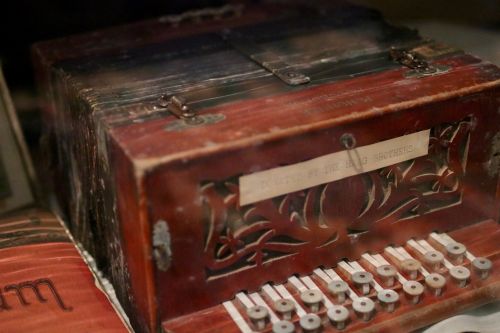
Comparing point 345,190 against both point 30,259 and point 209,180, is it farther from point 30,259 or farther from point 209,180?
point 30,259

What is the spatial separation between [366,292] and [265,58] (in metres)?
0.59

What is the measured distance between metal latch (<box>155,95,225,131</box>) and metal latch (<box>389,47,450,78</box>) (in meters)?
0.45

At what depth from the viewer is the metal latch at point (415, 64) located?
150 centimetres

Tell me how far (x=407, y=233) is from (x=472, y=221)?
0.18 m

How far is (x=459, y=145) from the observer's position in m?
1.49

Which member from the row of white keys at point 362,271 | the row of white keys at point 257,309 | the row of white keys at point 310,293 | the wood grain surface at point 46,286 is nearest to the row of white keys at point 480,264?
the row of white keys at point 362,271

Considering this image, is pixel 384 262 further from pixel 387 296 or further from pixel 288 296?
pixel 288 296

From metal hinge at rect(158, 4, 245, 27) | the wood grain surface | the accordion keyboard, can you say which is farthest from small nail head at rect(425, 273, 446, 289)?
metal hinge at rect(158, 4, 245, 27)

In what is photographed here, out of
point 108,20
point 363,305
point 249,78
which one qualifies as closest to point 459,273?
point 363,305

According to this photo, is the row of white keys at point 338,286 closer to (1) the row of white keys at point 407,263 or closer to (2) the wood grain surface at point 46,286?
(1) the row of white keys at point 407,263

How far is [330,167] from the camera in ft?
4.48

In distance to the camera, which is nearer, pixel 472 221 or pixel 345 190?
pixel 345 190

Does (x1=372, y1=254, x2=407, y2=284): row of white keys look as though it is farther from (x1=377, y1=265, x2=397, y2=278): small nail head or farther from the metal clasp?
the metal clasp

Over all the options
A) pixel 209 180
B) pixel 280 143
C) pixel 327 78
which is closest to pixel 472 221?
pixel 327 78
